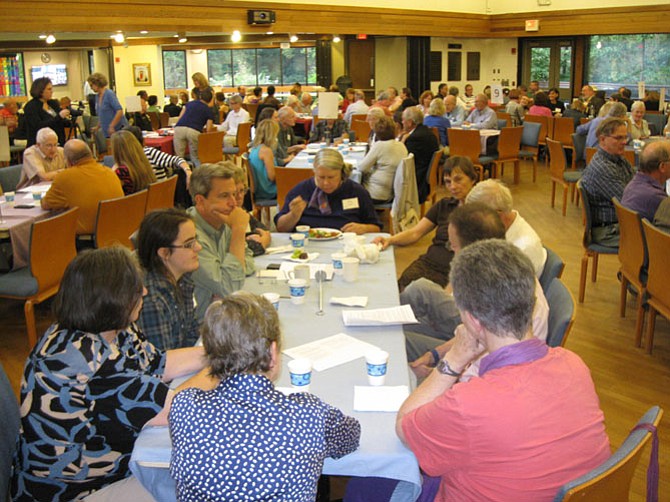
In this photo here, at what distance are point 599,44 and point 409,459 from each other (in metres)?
16.2

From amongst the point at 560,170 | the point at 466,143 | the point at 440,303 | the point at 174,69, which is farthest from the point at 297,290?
the point at 174,69

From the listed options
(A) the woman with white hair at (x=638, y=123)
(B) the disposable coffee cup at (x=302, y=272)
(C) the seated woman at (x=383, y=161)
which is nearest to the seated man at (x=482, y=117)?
(A) the woman with white hair at (x=638, y=123)

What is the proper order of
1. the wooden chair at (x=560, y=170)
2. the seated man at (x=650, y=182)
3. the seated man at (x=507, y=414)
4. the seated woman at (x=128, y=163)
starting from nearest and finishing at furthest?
the seated man at (x=507, y=414) → the seated man at (x=650, y=182) → the seated woman at (x=128, y=163) → the wooden chair at (x=560, y=170)

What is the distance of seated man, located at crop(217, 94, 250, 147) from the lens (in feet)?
38.5

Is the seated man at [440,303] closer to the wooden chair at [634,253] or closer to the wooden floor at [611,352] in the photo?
the wooden floor at [611,352]

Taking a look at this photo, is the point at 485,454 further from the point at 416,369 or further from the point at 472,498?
the point at 416,369

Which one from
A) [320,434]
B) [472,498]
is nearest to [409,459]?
[472,498]

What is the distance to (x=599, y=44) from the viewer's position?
16234 mm

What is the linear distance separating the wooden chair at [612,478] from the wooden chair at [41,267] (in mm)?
3443

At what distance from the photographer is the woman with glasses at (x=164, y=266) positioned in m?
2.81

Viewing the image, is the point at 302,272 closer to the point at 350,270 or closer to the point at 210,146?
the point at 350,270

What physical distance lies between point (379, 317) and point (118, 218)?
2.86 meters

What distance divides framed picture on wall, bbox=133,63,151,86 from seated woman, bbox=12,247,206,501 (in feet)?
56.2

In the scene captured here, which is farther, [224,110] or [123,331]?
[224,110]
